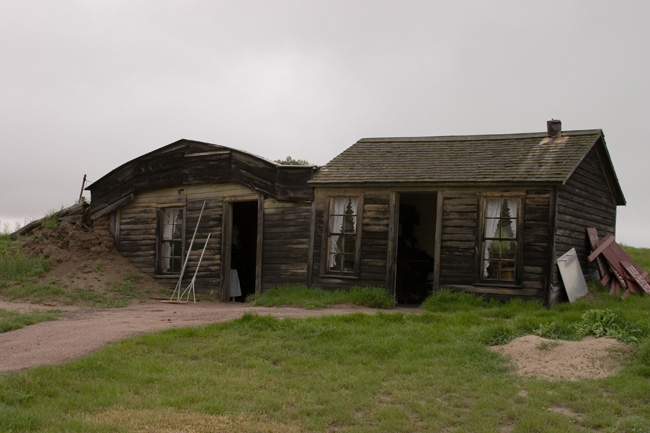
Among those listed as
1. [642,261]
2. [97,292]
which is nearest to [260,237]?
[97,292]

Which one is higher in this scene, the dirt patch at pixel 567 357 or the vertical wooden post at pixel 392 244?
the vertical wooden post at pixel 392 244

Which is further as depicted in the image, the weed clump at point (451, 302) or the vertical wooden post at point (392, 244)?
the vertical wooden post at point (392, 244)

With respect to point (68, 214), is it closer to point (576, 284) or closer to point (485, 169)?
point (485, 169)

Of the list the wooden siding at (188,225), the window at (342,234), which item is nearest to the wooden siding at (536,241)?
the window at (342,234)

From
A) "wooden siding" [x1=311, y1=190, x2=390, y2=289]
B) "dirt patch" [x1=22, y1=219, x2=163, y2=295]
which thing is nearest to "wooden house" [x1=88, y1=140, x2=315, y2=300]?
"dirt patch" [x1=22, y1=219, x2=163, y2=295]

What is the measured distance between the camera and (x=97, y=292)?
1934cm

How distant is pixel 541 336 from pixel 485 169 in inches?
247

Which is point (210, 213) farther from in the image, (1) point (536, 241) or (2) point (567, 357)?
(2) point (567, 357)

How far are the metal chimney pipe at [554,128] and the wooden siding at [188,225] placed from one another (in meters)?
7.98

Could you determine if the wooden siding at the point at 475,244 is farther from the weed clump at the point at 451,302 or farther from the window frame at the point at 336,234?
the window frame at the point at 336,234

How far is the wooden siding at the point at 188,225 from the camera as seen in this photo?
20297 millimetres

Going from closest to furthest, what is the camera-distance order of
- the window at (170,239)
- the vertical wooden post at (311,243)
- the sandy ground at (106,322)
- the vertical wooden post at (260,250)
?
the sandy ground at (106,322), the vertical wooden post at (311,243), the vertical wooden post at (260,250), the window at (170,239)

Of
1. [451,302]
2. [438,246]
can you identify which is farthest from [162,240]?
[451,302]

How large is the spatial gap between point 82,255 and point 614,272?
15.3 meters
